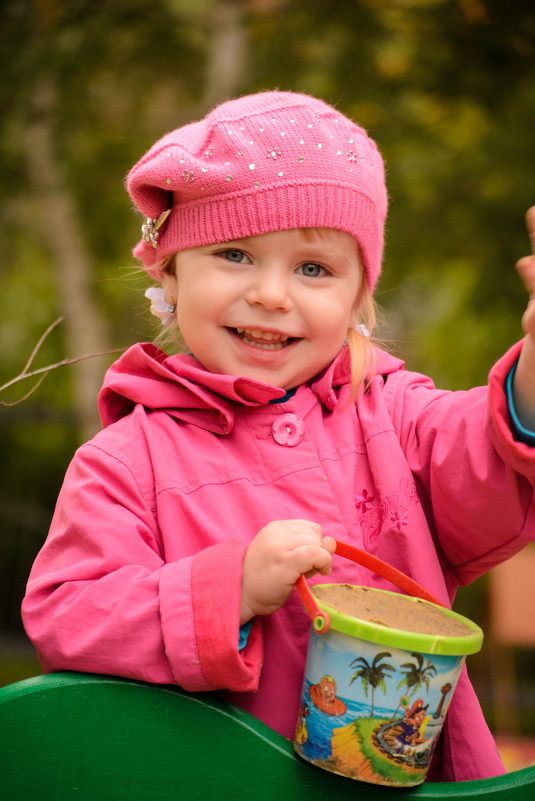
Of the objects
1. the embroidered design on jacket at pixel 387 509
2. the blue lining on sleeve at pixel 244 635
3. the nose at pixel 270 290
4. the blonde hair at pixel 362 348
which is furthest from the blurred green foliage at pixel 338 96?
the blue lining on sleeve at pixel 244 635

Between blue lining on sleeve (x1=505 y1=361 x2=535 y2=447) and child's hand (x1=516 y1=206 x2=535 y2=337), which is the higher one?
child's hand (x1=516 y1=206 x2=535 y2=337)

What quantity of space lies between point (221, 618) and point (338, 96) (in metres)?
5.26

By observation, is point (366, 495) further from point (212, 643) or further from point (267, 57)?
point (267, 57)

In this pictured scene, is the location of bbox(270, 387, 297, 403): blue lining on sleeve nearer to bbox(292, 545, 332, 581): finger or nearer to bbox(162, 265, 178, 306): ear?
bbox(162, 265, 178, 306): ear

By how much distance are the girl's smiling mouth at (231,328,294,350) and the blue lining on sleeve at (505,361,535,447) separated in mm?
520

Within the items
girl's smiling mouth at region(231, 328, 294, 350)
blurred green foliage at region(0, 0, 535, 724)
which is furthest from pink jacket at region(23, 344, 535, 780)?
blurred green foliage at region(0, 0, 535, 724)

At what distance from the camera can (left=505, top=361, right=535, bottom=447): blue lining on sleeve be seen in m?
1.55

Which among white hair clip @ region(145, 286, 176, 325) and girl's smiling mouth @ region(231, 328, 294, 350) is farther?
white hair clip @ region(145, 286, 176, 325)

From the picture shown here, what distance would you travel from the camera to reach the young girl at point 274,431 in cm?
161

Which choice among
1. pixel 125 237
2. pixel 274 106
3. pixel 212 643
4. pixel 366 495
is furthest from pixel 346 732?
pixel 125 237

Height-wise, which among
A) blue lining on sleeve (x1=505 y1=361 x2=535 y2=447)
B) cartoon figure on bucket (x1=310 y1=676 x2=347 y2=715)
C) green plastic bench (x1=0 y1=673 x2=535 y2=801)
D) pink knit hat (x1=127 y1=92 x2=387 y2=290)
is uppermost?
pink knit hat (x1=127 y1=92 x2=387 y2=290)

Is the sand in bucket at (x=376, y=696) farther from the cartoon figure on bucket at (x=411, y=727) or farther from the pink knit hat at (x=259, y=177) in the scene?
the pink knit hat at (x=259, y=177)

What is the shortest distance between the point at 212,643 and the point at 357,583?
17.7 inches

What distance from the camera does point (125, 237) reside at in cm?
725
